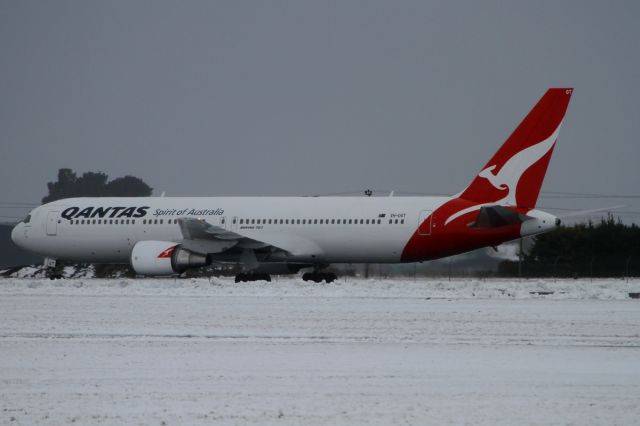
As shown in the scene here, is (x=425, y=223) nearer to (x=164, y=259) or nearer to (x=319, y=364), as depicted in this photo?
(x=164, y=259)

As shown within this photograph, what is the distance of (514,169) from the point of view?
32750 millimetres

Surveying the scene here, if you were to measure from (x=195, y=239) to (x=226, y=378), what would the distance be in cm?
2542

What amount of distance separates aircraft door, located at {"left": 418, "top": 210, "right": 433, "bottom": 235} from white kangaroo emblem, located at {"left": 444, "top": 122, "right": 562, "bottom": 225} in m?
0.92

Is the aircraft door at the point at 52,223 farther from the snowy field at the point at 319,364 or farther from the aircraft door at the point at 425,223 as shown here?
the snowy field at the point at 319,364

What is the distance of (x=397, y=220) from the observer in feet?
112

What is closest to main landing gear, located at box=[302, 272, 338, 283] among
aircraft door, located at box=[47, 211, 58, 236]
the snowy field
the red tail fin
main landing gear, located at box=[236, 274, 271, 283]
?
main landing gear, located at box=[236, 274, 271, 283]

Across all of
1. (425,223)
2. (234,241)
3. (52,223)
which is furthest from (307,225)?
(52,223)

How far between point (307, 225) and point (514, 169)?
7707 mm

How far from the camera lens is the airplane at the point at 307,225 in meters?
32.7

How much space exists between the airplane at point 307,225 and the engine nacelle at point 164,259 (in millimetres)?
39

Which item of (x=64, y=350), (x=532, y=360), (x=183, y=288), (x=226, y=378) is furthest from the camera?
(x=183, y=288)

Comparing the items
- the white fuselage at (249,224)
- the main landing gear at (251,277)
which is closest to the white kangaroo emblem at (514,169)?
the white fuselage at (249,224)

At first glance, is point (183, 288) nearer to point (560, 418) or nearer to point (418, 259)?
point (418, 259)

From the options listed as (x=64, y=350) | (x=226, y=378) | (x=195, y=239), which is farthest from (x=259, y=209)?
(x=226, y=378)
